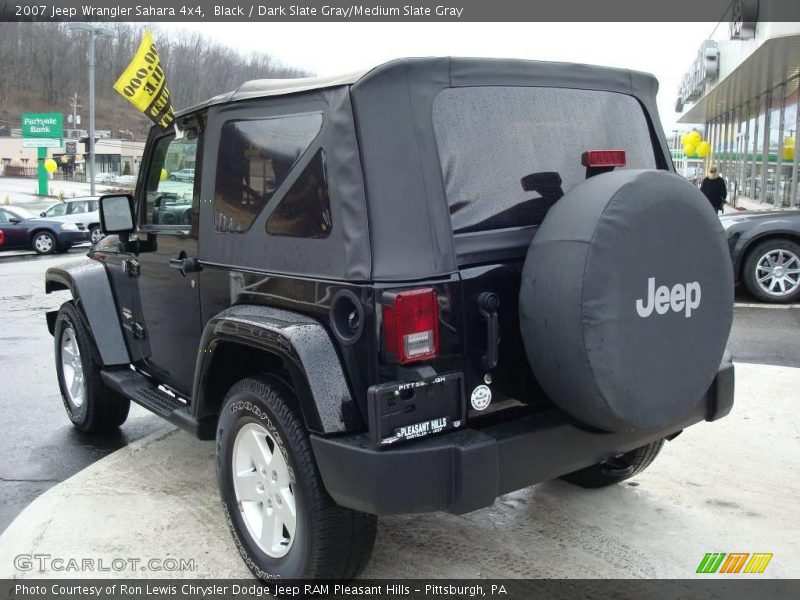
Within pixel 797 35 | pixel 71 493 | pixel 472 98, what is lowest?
pixel 71 493

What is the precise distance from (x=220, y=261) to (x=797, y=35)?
1362 centimetres

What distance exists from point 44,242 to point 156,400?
18.5m

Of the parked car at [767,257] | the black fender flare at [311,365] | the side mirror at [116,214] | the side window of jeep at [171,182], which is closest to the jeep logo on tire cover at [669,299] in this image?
the black fender flare at [311,365]

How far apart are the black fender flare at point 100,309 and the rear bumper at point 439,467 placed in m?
2.49

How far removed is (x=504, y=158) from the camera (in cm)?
299

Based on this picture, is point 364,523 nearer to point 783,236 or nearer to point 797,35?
point 783,236

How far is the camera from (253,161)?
3.28m

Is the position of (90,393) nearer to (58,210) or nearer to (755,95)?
(58,210)

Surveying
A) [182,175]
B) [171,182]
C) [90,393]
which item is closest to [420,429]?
[182,175]

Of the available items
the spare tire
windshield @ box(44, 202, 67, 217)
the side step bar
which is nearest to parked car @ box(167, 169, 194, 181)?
the side step bar

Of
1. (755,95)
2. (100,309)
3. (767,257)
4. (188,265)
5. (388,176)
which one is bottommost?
(100,309)

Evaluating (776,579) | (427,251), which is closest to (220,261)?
(427,251)

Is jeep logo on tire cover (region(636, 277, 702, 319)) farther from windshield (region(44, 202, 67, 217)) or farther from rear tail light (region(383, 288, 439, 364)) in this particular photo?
windshield (region(44, 202, 67, 217))

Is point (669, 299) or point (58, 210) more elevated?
point (58, 210)
